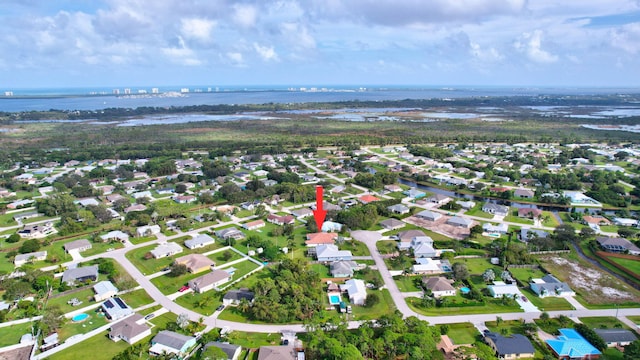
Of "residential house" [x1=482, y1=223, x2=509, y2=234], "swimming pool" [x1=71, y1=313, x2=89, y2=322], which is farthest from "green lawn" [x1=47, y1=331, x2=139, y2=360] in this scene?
"residential house" [x1=482, y1=223, x2=509, y2=234]

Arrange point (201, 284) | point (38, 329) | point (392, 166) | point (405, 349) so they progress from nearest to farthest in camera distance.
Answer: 1. point (405, 349)
2. point (38, 329)
3. point (201, 284)
4. point (392, 166)

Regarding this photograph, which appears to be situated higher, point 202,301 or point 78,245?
point 78,245

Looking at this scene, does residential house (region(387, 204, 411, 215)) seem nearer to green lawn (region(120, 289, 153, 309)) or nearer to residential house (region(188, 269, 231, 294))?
residential house (region(188, 269, 231, 294))

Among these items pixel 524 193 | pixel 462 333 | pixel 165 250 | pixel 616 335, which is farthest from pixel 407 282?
pixel 524 193

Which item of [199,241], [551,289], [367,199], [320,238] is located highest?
[367,199]

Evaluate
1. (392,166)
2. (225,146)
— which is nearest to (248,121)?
(225,146)

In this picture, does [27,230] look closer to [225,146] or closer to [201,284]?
[201,284]

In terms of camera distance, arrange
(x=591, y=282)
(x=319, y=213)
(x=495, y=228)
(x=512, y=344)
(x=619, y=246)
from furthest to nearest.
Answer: (x=319, y=213) → (x=495, y=228) → (x=619, y=246) → (x=591, y=282) → (x=512, y=344)

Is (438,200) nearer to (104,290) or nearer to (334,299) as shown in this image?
(334,299)
